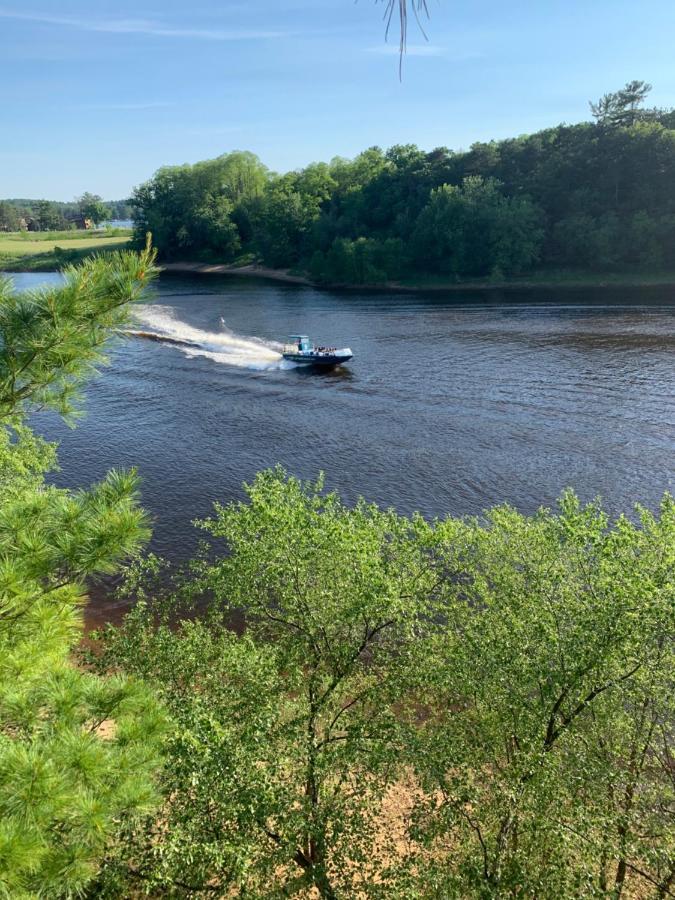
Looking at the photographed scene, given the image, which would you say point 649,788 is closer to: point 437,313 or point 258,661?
point 258,661

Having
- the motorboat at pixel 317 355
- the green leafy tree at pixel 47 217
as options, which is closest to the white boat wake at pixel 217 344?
the motorboat at pixel 317 355

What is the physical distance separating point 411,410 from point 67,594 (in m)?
38.9

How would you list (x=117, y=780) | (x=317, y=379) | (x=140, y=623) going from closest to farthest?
1. (x=117, y=780)
2. (x=140, y=623)
3. (x=317, y=379)

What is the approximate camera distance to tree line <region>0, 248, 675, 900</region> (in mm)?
6750

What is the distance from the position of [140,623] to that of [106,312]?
1054 cm

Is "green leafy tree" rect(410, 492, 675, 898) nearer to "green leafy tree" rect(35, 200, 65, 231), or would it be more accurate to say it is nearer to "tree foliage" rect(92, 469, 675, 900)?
"tree foliage" rect(92, 469, 675, 900)

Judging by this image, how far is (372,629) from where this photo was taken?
13.6m

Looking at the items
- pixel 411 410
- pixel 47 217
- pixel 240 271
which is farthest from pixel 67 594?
pixel 47 217

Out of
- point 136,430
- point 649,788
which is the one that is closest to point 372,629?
point 649,788

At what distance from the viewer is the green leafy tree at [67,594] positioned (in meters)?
5.91

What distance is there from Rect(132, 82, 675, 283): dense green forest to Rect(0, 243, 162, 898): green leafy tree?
283 feet

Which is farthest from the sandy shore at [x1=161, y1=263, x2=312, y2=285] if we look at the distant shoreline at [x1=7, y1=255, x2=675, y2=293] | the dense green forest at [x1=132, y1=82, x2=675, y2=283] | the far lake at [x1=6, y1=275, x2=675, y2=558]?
the far lake at [x1=6, y1=275, x2=675, y2=558]

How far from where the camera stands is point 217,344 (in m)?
65.6

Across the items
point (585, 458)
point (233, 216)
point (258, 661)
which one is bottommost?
point (585, 458)
